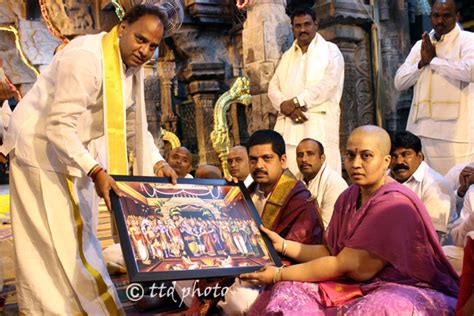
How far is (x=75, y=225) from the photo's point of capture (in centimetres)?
308

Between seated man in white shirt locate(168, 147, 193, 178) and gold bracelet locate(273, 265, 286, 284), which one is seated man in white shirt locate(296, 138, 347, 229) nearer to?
seated man in white shirt locate(168, 147, 193, 178)

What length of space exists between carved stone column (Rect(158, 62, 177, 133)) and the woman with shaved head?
34.4ft

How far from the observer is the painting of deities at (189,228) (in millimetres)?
2721

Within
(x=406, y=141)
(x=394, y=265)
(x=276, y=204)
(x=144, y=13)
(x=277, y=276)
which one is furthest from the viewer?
(x=406, y=141)

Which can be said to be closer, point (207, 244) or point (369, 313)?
point (369, 313)

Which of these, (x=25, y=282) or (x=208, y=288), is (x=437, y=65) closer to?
(x=208, y=288)

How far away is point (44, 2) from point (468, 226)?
8142 millimetres

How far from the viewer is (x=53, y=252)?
119 inches

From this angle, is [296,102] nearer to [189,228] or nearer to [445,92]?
[445,92]

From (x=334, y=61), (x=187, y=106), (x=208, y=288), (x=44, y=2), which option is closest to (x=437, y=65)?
(x=334, y=61)

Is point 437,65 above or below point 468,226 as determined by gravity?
above

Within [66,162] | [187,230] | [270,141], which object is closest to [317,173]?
[270,141]

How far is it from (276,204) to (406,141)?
139 centimetres

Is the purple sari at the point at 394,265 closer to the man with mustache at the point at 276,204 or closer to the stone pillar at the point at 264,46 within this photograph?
the man with mustache at the point at 276,204
